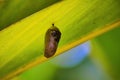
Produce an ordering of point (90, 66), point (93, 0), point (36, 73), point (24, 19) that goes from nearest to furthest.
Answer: point (24, 19)
point (93, 0)
point (36, 73)
point (90, 66)

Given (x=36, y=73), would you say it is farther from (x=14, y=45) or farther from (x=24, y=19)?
(x=24, y=19)

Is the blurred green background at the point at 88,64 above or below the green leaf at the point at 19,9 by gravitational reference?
below

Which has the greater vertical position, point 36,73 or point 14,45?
point 14,45

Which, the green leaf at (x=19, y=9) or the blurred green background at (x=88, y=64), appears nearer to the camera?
the green leaf at (x=19, y=9)

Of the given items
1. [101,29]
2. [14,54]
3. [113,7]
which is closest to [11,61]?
[14,54]

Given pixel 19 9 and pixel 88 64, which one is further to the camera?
pixel 88 64

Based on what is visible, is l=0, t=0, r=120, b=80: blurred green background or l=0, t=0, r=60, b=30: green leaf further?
l=0, t=0, r=120, b=80: blurred green background

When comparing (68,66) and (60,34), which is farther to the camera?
(68,66)

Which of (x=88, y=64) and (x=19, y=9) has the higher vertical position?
(x=19, y=9)

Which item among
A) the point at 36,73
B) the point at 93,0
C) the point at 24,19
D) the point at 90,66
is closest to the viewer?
the point at 24,19

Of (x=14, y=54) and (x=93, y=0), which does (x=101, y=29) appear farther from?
(x=14, y=54)

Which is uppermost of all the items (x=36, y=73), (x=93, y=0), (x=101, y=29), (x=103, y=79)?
(x=93, y=0)
